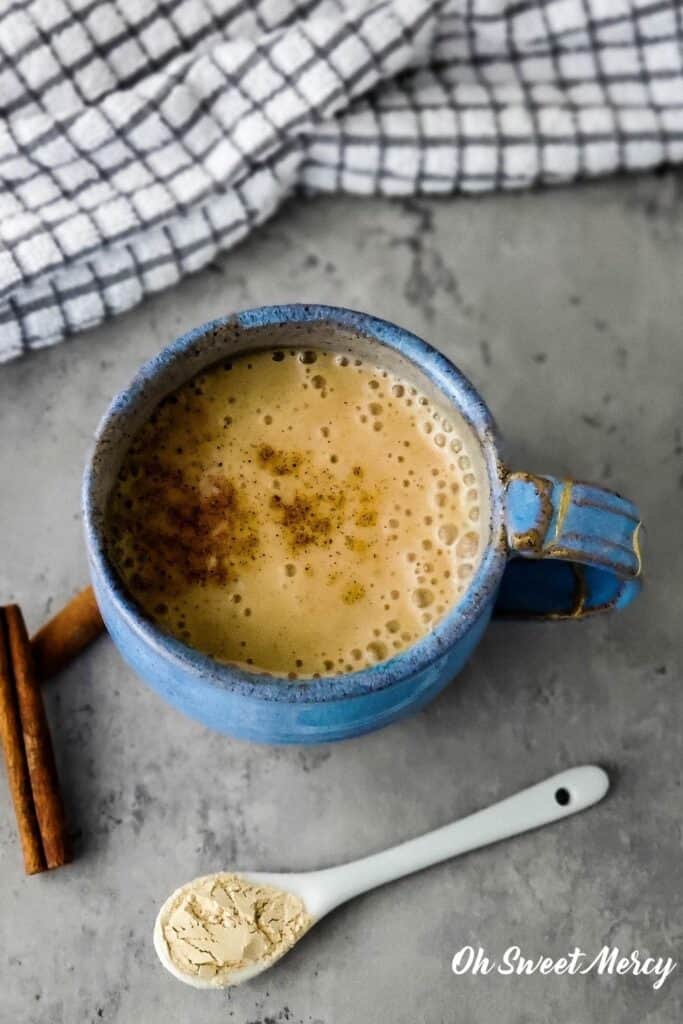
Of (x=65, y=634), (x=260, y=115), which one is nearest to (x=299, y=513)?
(x=65, y=634)

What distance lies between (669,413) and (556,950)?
0.45 meters

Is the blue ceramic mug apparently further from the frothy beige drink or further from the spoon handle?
the spoon handle

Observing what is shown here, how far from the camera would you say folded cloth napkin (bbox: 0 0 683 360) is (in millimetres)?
1042

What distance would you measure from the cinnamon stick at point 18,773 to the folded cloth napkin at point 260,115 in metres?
0.28

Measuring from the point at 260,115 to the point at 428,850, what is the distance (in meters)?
0.60

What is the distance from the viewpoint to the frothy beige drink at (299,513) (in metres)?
0.83

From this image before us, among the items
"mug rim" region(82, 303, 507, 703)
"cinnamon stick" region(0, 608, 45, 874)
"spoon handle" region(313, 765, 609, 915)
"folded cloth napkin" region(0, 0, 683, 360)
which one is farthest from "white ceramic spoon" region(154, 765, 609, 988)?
"folded cloth napkin" region(0, 0, 683, 360)

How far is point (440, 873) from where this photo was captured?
96 centimetres

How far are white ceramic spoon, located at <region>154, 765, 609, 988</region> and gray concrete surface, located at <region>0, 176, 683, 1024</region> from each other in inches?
0.7

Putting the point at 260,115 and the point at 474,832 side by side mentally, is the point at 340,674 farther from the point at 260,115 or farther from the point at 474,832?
the point at 260,115

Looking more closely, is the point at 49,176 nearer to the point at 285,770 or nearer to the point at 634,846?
the point at 285,770

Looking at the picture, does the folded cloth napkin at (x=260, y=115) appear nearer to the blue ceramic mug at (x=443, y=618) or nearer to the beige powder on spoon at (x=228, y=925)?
the blue ceramic mug at (x=443, y=618)

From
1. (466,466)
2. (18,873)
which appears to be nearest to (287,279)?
(466,466)

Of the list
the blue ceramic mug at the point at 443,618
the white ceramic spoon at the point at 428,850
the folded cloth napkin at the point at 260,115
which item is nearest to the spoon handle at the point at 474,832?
the white ceramic spoon at the point at 428,850
